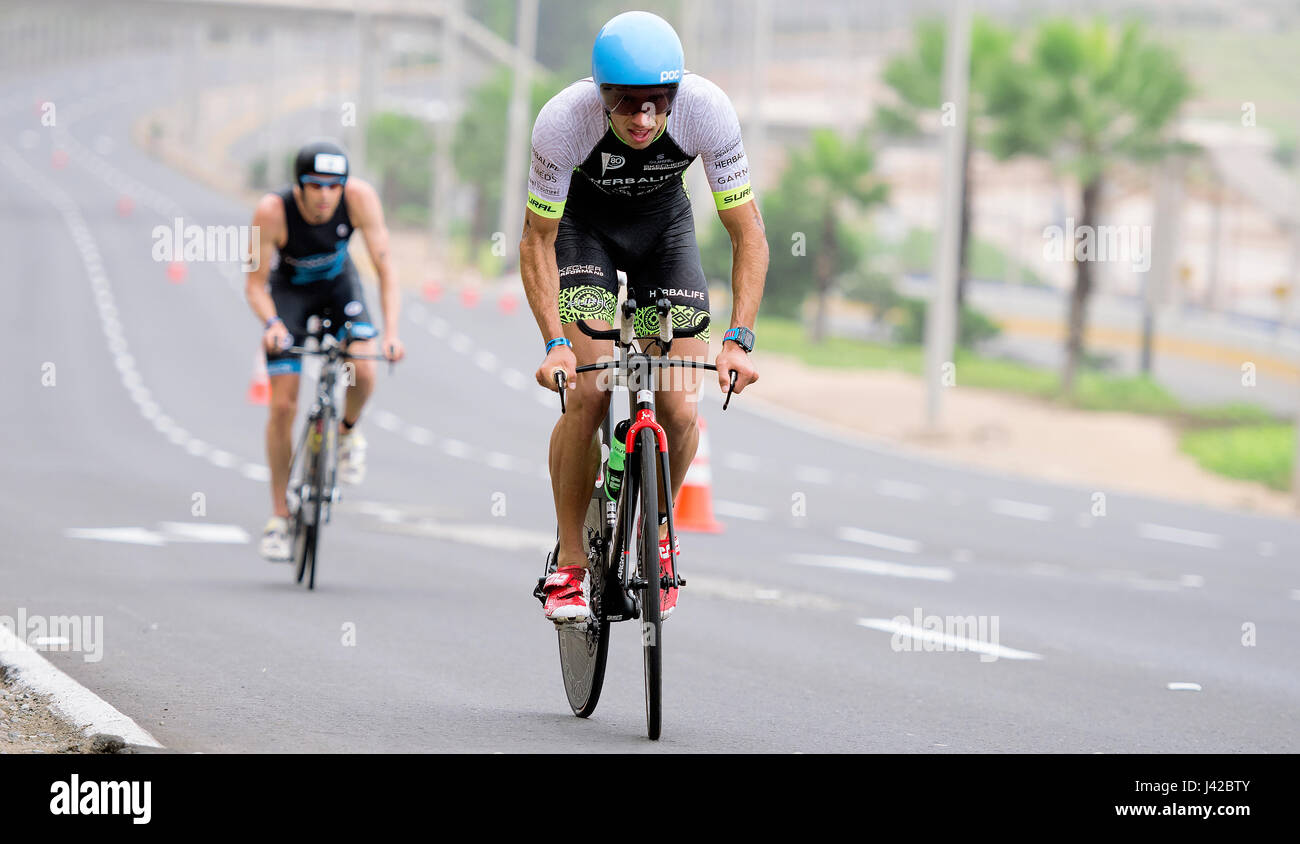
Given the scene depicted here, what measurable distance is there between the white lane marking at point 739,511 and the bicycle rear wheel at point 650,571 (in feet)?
38.3

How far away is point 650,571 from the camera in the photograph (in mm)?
5785

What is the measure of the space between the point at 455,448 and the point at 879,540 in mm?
9745

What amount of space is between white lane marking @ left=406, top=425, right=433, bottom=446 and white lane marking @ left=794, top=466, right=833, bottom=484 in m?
4.94

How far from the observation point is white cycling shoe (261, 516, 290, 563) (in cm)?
1070

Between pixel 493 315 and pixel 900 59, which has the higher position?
pixel 900 59

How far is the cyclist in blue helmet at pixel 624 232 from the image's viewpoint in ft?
19.3

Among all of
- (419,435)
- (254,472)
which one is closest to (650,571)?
(254,472)

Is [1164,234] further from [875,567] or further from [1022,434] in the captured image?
[875,567]

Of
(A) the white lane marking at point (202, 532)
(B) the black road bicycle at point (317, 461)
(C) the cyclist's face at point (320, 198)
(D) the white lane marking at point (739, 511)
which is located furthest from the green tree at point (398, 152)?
(C) the cyclist's face at point (320, 198)

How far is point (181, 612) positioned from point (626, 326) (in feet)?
12.5

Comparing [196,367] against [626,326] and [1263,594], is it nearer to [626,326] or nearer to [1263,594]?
[1263,594]

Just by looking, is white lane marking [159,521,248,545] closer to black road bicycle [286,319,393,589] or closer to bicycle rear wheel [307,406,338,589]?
black road bicycle [286,319,393,589]
